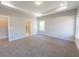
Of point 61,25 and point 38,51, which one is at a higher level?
point 61,25

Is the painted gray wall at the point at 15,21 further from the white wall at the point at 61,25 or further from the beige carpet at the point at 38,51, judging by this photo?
the white wall at the point at 61,25

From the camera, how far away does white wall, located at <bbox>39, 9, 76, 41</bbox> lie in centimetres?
575

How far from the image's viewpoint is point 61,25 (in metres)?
6.58

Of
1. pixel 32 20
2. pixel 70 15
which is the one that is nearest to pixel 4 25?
pixel 32 20

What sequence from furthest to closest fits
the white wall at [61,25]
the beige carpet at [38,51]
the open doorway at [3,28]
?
the open doorway at [3,28], the white wall at [61,25], the beige carpet at [38,51]

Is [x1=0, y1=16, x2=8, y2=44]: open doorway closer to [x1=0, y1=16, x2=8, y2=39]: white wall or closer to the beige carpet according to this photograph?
[x1=0, y1=16, x2=8, y2=39]: white wall

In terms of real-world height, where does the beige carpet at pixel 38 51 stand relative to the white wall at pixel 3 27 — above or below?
below

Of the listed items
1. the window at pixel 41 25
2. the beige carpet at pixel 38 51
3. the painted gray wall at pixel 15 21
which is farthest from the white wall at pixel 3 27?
the window at pixel 41 25

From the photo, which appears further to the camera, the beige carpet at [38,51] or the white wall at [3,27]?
the white wall at [3,27]

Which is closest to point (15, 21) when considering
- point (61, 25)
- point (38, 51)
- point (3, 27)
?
point (3, 27)

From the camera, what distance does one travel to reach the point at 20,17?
22.3 ft

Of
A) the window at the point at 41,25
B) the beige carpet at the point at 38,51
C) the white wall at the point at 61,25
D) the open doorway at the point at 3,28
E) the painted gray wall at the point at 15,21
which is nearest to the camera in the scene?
the beige carpet at the point at 38,51

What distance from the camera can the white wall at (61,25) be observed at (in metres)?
5.75

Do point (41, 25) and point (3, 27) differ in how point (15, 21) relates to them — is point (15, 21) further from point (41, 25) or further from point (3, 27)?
point (41, 25)
